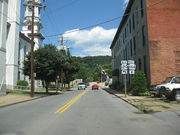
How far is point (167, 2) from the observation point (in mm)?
22891

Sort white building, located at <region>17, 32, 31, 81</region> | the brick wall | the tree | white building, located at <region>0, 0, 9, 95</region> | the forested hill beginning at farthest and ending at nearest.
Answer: the forested hill → white building, located at <region>17, 32, 31, 81</region> → the tree → white building, located at <region>0, 0, 9, 95</region> → the brick wall

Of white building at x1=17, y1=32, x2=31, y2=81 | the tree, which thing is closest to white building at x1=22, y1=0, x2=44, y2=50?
white building at x1=17, y1=32, x2=31, y2=81

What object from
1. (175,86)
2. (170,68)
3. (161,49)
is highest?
(161,49)

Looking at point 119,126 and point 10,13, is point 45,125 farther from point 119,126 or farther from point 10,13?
point 10,13

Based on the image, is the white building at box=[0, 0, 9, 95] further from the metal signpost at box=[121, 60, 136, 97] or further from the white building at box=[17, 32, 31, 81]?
the white building at box=[17, 32, 31, 81]

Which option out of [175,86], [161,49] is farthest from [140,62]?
[175,86]

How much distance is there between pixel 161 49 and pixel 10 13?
25.4 m

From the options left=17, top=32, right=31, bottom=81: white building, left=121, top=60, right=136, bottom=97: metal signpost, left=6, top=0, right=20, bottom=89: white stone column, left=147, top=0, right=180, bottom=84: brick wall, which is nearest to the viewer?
left=121, top=60, right=136, bottom=97: metal signpost

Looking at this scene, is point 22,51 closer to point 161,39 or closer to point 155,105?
point 161,39

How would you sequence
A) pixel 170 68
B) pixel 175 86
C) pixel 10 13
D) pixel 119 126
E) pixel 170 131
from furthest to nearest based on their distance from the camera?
pixel 10 13 → pixel 170 68 → pixel 175 86 → pixel 119 126 → pixel 170 131

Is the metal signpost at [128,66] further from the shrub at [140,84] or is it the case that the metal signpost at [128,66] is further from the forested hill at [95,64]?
the forested hill at [95,64]

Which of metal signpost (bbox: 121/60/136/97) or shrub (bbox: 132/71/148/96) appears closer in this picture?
metal signpost (bbox: 121/60/136/97)

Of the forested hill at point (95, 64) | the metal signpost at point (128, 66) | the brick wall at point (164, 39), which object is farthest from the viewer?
the forested hill at point (95, 64)

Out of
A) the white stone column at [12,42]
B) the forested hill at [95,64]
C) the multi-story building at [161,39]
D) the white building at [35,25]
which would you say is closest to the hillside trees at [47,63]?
the white stone column at [12,42]
